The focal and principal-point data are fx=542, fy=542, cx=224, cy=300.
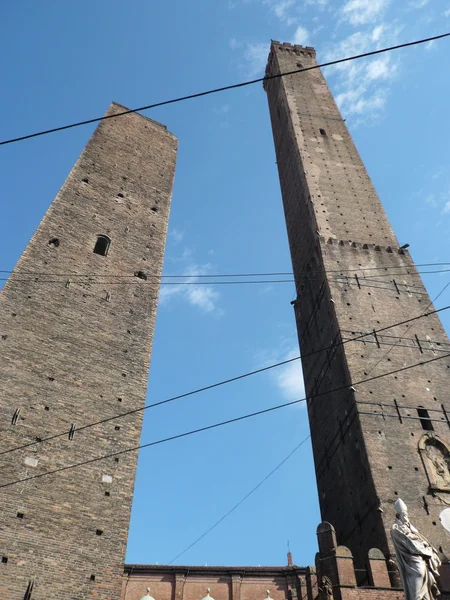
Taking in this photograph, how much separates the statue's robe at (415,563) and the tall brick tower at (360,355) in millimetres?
3681

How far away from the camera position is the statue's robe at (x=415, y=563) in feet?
24.1

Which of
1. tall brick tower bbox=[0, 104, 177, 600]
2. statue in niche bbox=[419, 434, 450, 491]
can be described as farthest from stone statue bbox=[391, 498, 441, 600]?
statue in niche bbox=[419, 434, 450, 491]

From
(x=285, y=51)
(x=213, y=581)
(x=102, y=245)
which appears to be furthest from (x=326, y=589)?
(x=285, y=51)

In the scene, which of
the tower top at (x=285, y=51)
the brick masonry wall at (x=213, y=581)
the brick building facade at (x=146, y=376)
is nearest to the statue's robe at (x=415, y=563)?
the brick building facade at (x=146, y=376)

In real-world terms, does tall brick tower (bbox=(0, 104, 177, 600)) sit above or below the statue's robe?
above

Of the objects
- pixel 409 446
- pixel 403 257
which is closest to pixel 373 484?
pixel 409 446

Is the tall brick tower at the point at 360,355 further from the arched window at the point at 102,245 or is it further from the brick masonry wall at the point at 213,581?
the arched window at the point at 102,245

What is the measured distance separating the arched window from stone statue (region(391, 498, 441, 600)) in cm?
1063

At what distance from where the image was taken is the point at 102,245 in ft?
51.2

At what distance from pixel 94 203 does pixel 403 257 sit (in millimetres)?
10465

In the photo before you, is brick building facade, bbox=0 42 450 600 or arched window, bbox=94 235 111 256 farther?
arched window, bbox=94 235 111 256

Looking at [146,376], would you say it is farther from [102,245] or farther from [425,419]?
[425,419]

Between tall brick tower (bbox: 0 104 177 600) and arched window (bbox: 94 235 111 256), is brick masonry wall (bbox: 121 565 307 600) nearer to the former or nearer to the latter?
→ tall brick tower (bbox: 0 104 177 600)

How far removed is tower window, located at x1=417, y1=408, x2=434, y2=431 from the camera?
1366cm
